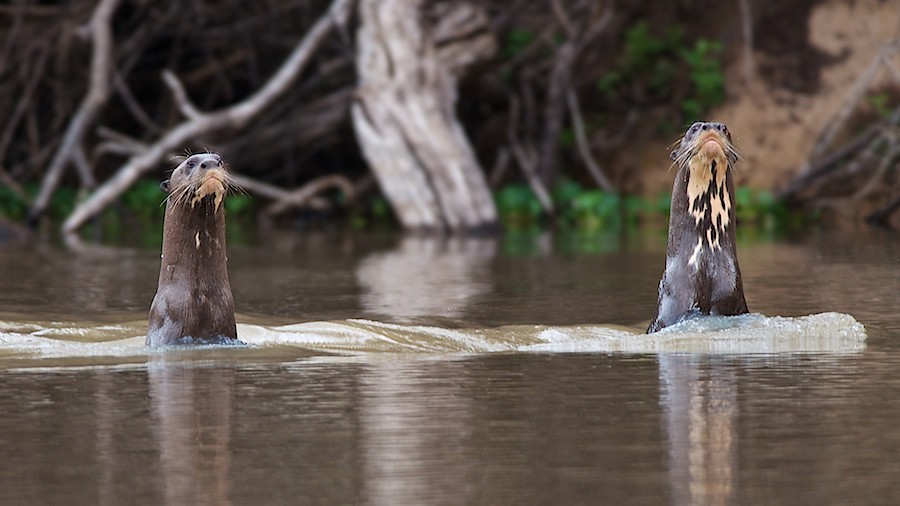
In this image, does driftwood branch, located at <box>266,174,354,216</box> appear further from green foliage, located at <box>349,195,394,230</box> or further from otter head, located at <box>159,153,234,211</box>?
otter head, located at <box>159,153,234,211</box>

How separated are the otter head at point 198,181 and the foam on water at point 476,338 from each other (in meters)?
0.62

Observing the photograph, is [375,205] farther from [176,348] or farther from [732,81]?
[176,348]

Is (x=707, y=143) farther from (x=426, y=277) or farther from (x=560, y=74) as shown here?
(x=560, y=74)

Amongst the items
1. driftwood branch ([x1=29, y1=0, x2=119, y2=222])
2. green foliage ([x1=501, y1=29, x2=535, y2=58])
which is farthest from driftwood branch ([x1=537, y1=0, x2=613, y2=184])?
driftwood branch ([x1=29, y1=0, x2=119, y2=222])

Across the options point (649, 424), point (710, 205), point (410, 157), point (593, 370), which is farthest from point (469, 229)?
point (649, 424)

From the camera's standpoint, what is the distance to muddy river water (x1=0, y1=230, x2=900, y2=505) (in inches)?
153

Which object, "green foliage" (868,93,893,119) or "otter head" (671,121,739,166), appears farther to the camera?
"green foliage" (868,93,893,119)

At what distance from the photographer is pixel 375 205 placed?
1850 cm

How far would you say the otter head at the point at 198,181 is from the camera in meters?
6.63

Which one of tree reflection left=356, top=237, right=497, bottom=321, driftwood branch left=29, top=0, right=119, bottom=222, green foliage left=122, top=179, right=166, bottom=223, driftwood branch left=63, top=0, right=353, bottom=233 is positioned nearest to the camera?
tree reflection left=356, top=237, right=497, bottom=321

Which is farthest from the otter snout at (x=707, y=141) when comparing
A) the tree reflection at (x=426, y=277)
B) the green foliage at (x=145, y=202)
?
the green foliage at (x=145, y=202)

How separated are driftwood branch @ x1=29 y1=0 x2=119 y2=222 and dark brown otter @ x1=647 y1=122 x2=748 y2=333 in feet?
32.6

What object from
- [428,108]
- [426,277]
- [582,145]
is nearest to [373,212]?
[582,145]

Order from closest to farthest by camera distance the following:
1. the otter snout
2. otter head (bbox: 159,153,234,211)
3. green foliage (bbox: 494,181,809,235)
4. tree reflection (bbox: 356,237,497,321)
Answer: otter head (bbox: 159,153,234,211), the otter snout, tree reflection (bbox: 356,237,497,321), green foliage (bbox: 494,181,809,235)
